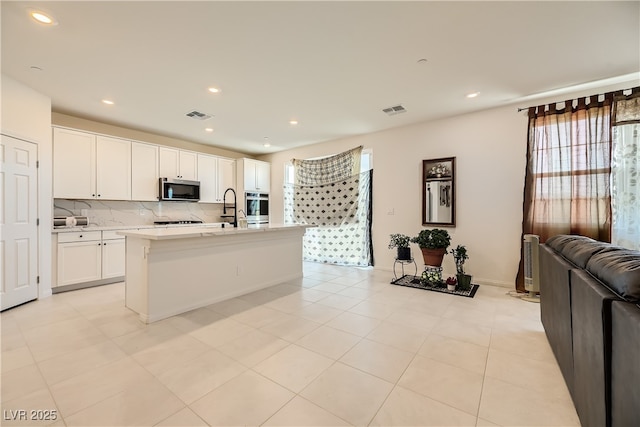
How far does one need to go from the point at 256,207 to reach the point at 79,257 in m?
3.30

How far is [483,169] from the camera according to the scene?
4090 millimetres

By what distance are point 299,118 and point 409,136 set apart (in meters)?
1.96

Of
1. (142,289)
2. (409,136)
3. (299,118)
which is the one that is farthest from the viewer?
(409,136)

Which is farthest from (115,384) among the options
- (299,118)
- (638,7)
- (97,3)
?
(638,7)

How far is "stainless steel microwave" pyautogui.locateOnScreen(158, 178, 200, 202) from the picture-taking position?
4945mm

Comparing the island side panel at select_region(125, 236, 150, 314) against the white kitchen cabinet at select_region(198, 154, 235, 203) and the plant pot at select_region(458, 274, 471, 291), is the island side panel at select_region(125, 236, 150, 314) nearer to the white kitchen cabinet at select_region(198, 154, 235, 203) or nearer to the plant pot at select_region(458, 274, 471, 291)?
the white kitchen cabinet at select_region(198, 154, 235, 203)

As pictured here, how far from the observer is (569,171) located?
3418mm

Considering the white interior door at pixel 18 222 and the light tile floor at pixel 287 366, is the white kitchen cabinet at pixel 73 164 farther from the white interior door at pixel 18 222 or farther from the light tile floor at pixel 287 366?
the light tile floor at pixel 287 366

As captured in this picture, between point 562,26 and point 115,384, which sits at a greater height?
point 562,26

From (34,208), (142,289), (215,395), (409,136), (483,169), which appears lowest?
(215,395)

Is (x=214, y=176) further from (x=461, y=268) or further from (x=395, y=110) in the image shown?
(x=461, y=268)

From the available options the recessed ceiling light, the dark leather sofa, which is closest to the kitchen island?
the recessed ceiling light

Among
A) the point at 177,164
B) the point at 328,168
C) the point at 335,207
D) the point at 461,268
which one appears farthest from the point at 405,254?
the point at 177,164

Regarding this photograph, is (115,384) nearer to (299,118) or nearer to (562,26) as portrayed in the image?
(299,118)
